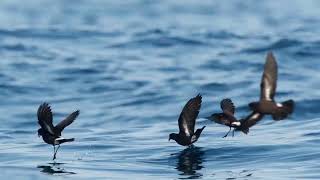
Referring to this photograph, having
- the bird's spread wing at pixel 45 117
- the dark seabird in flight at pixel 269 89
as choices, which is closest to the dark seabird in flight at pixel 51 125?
the bird's spread wing at pixel 45 117

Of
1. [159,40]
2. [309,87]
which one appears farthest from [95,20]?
[309,87]

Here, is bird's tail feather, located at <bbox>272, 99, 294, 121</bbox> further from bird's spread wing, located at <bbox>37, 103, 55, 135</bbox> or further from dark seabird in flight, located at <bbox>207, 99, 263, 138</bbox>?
bird's spread wing, located at <bbox>37, 103, 55, 135</bbox>

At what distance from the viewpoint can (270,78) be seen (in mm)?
12273

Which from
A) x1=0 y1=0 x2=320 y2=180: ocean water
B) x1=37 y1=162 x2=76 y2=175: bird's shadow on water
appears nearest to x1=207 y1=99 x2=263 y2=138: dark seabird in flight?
x1=0 y1=0 x2=320 y2=180: ocean water

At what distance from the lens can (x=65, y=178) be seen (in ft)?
43.8

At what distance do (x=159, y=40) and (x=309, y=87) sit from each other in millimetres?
10731

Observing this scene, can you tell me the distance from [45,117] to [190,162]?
7.81 feet

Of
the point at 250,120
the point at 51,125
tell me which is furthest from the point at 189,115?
the point at 51,125

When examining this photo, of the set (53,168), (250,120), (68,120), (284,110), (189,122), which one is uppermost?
(68,120)

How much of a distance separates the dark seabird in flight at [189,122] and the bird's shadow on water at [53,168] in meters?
1.74

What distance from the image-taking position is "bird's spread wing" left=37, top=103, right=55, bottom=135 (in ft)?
44.4

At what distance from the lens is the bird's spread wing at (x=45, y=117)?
1352 cm

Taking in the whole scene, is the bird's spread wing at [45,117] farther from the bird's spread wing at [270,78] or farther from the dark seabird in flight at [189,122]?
the bird's spread wing at [270,78]

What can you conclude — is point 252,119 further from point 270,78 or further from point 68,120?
point 68,120
